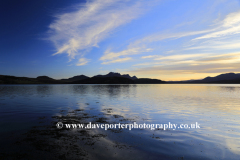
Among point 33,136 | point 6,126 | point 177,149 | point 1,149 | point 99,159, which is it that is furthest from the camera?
point 6,126

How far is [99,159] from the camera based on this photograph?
9.81 metres

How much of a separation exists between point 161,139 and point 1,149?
14.5 meters

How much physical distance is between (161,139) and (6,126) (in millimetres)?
19617

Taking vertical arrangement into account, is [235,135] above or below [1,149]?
below

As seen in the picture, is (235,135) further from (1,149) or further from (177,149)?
(1,149)

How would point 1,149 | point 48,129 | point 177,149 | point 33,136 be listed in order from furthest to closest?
point 48,129
point 33,136
point 177,149
point 1,149

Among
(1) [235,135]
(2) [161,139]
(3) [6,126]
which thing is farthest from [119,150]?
(3) [6,126]

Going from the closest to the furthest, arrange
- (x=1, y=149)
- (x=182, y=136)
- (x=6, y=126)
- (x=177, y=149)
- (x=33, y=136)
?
(x=1, y=149), (x=177, y=149), (x=33, y=136), (x=182, y=136), (x=6, y=126)

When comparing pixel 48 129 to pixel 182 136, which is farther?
pixel 48 129

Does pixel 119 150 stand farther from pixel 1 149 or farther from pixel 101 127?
pixel 1 149

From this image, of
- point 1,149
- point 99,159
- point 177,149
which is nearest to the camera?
point 99,159

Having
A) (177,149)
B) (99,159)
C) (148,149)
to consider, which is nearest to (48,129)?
(99,159)

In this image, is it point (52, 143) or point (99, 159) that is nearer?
point (99, 159)

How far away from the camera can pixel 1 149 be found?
1098 centimetres
